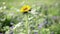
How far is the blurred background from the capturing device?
4.06 feet

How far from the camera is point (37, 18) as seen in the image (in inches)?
49.9

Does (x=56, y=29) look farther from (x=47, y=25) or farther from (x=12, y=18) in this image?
(x=12, y=18)

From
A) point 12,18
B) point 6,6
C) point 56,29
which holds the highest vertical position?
point 6,6

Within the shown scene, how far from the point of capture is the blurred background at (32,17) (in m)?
1.24

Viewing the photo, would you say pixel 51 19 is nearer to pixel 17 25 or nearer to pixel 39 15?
pixel 39 15

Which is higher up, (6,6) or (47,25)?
(6,6)

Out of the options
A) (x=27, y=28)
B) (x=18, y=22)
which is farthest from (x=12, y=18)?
Answer: (x=27, y=28)

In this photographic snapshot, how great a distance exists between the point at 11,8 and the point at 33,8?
0.63 ft

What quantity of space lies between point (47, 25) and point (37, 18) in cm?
10

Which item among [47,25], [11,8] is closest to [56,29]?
[47,25]

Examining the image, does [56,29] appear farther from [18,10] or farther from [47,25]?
[18,10]

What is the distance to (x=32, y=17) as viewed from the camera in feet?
4.10

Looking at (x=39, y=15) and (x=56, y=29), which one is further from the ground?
(x=39, y=15)

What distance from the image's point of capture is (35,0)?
1.29 metres
